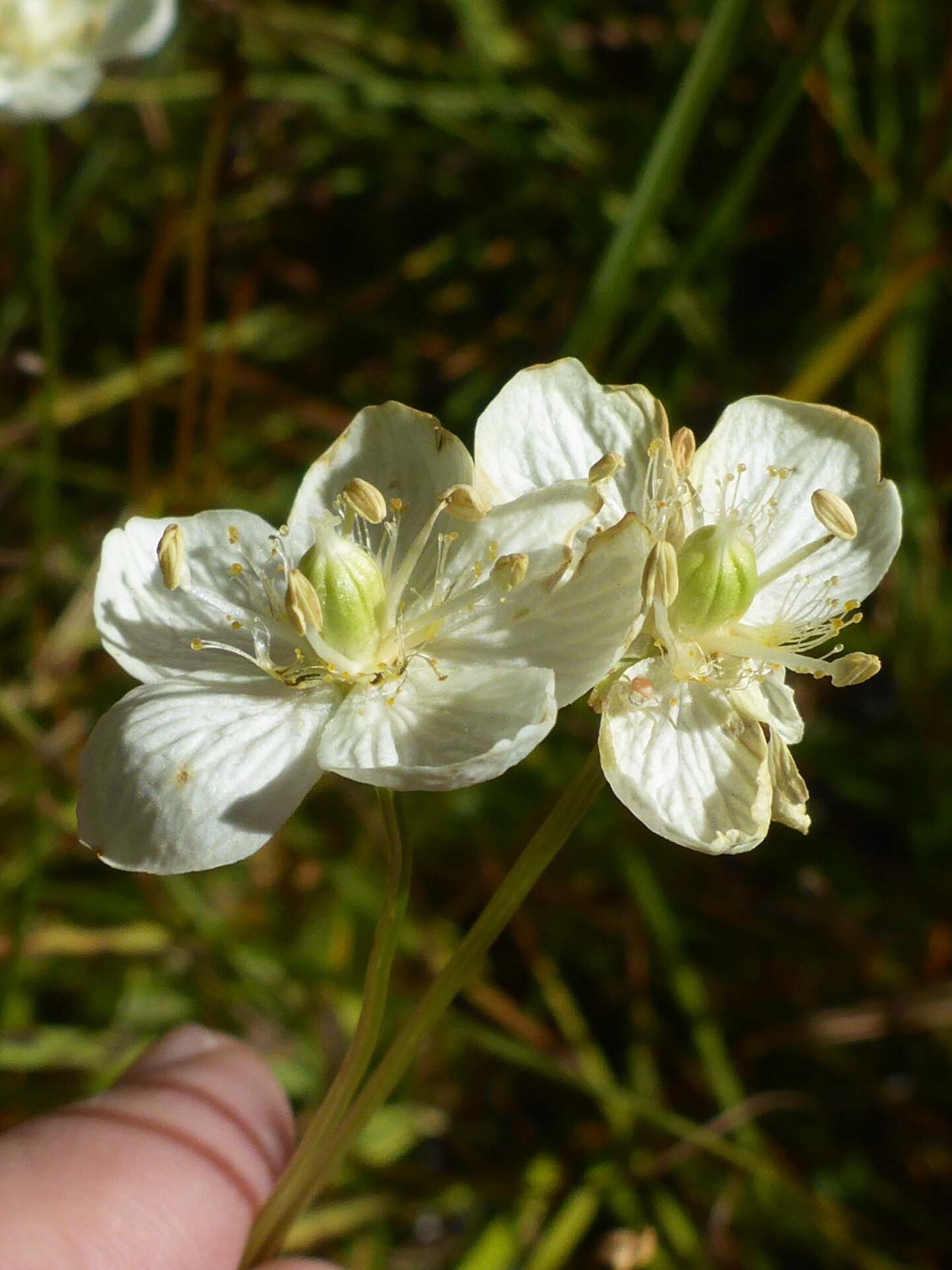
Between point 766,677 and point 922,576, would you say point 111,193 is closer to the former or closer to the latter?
point 922,576

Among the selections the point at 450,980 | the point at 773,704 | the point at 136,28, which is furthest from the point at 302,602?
the point at 136,28

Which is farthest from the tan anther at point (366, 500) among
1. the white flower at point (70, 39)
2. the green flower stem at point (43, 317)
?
the white flower at point (70, 39)

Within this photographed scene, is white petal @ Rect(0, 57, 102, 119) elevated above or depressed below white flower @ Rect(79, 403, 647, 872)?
above

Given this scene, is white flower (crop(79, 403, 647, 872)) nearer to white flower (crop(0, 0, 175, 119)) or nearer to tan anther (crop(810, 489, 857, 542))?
tan anther (crop(810, 489, 857, 542))

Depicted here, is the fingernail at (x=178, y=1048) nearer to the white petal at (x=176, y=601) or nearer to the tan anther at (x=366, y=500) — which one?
the white petal at (x=176, y=601)

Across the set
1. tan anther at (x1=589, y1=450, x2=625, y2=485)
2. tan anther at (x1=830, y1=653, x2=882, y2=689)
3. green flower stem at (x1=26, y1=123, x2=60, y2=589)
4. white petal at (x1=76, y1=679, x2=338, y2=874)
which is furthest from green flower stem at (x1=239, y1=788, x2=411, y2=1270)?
green flower stem at (x1=26, y1=123, x2=60, y2=589)
